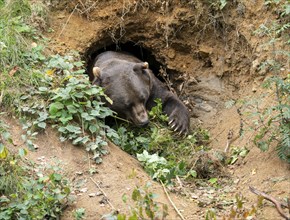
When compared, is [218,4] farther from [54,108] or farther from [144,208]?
[144,208]

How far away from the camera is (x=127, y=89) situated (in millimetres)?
7223

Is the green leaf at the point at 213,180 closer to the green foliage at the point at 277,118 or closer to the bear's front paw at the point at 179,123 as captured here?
the green foliage at the point at 277,118

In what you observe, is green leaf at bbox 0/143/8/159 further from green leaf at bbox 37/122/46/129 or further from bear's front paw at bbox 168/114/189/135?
bear's front paw at bbox 168/114/189/135

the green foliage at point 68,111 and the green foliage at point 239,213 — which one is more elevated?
the green foliage at point 239,213

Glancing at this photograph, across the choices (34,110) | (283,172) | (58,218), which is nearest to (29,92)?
(34,110)

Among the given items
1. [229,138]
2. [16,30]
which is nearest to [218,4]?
[229,138]

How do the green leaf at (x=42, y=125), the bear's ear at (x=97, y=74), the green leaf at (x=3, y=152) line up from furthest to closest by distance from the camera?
the bear's ear at (x=97, y=74) < the green leaf at (x=42, y=125) < the green leaf at (x=3, y=152)

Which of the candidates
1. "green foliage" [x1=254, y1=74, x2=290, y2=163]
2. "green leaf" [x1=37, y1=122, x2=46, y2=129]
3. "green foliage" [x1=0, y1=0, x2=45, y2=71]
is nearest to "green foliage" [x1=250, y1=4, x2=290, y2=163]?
"green foliage" [x1=254, y1=74, x2=290, y2=163]

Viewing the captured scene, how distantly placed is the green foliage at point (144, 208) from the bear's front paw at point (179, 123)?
246 centimetres

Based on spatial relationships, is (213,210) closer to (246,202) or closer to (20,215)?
(246,202)

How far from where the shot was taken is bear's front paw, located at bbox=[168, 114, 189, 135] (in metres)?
7.43

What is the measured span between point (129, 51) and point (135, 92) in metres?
2.08

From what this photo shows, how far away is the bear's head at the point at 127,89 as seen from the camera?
282 inches

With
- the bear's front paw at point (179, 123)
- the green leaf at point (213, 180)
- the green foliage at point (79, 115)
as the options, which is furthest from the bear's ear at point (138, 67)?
the green leaf at point (213, 180)
